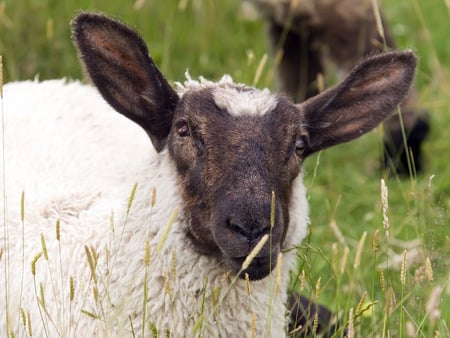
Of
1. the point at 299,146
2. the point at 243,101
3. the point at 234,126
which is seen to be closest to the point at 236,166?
the point at 234,126

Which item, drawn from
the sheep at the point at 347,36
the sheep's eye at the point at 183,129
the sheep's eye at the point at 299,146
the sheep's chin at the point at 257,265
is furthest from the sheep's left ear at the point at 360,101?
the sheep at the point at 347,36

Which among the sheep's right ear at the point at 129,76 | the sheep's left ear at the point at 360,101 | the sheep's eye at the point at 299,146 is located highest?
the sheep's right ear at the point at 129,76

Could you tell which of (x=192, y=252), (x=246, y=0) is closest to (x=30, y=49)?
(x=246, y=0)

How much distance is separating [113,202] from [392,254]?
1921 millimetres

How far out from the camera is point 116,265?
3.92 meters

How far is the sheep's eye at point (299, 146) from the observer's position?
3.98m

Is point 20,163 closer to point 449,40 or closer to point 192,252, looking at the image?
point 192,252

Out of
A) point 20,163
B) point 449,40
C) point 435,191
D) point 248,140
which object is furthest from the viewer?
point 449,40

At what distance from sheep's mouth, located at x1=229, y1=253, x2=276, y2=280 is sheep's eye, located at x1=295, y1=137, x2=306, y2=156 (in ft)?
1.83

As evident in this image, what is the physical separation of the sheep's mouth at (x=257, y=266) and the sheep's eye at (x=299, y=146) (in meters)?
0.56

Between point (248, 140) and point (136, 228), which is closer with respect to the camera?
point (248, 140)

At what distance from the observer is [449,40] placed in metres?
9.02

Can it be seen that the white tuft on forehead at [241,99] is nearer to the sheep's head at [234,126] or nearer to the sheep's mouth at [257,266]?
the sheep's head at [234,126]

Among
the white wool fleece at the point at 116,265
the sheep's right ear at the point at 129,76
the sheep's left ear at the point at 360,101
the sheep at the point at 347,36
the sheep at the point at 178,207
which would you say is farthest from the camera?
the sheep at the point at 347,36
